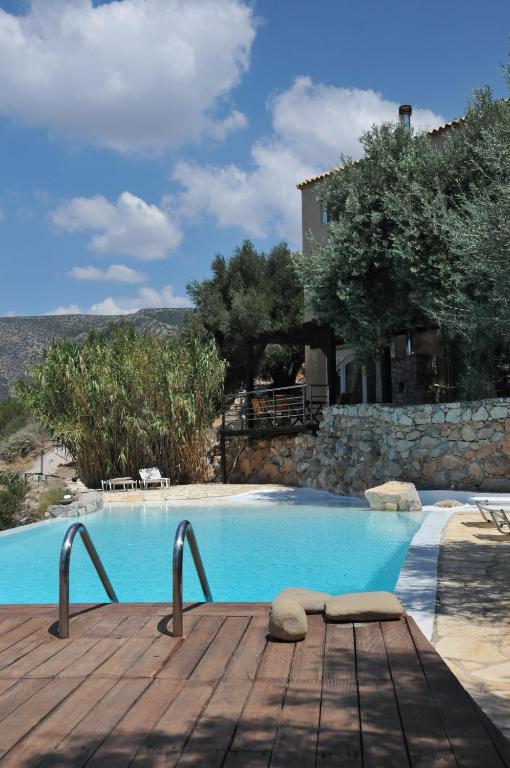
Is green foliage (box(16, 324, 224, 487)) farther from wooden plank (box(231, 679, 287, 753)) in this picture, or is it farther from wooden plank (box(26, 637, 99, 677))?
wooden plank (box(231, 679, 287, 753))

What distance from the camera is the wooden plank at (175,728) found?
2234 millimetres

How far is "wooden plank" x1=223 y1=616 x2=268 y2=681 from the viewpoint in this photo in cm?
314

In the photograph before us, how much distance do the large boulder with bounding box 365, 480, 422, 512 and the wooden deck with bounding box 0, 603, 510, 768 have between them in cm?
866

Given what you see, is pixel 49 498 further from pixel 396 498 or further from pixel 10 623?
pixel 10 623

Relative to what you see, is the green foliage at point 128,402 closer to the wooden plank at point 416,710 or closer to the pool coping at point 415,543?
the pool coping at point 415,543

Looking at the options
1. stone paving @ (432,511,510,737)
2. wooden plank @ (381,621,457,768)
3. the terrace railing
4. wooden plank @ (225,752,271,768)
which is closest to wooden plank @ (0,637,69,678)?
wooden plank @ (225,752,271,768)

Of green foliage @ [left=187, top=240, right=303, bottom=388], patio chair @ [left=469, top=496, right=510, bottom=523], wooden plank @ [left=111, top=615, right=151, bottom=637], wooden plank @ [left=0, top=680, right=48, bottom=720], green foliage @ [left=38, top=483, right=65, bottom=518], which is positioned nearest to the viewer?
wooden plank @ [left=0, top=680, right=48, bottom=720]

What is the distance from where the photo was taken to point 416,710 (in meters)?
2.59

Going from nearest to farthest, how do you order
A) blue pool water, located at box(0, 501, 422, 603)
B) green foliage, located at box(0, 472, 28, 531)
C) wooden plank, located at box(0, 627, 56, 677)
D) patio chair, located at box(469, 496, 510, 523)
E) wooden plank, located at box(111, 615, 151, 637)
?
1. wooden plank, located at box(0, 627, 56, 677)
2. wooden plank, located at box(111, 615, 151, 637)
3. blue pool water, located at box(0, 501, 422, 603)
4. patio chair, located at box(469, 496, 510, 523)
5. green foliage, located at box(0, 472, 28, 531)

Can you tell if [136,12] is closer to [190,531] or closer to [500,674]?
[190,531]

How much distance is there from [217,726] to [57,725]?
0.63 m

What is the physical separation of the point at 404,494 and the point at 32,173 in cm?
2194

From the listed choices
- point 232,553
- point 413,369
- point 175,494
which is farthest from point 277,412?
point 232,553

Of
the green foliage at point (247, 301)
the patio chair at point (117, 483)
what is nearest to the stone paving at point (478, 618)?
the patio chair at point (117, 483)
